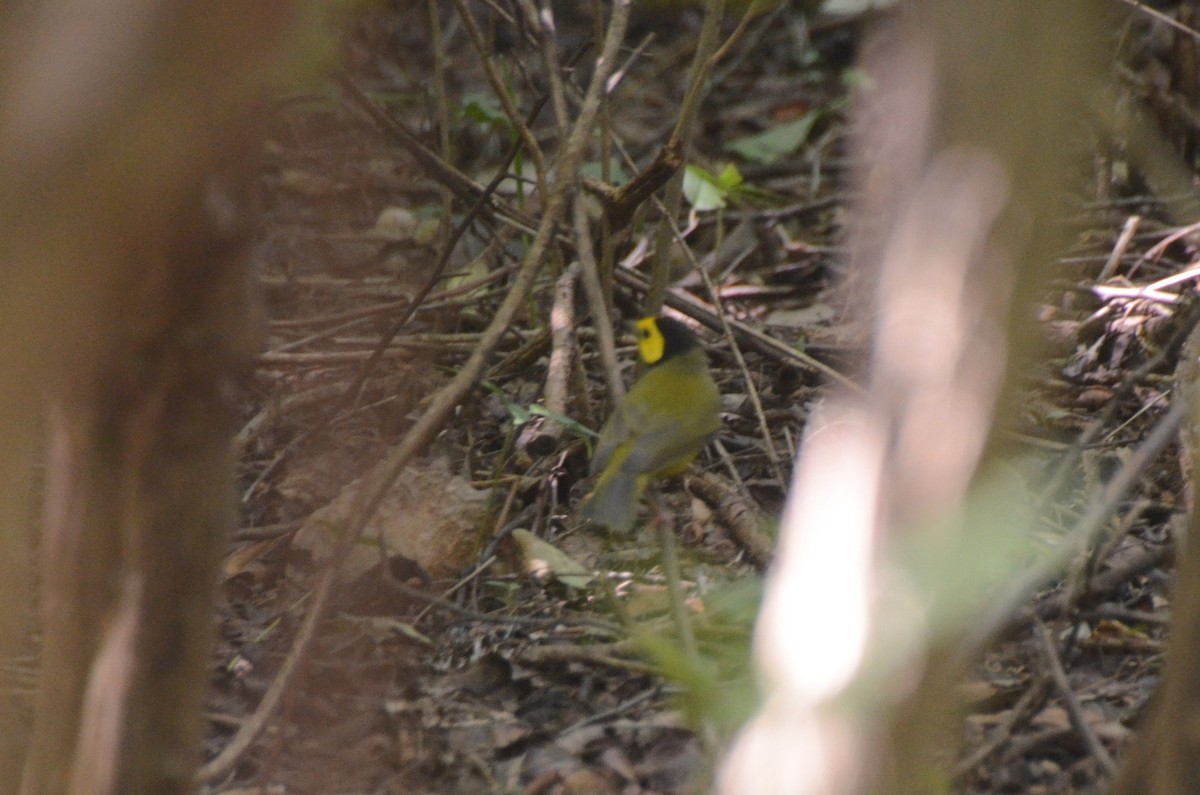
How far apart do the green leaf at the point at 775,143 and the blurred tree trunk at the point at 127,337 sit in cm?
534

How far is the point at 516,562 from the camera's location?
381 cm

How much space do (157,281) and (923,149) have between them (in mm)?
933

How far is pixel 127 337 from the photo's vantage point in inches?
64.9

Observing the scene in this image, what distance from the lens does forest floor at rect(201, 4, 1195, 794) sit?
2.90m

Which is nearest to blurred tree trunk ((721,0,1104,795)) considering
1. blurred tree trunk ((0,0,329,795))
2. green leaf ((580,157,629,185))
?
blurred tree trunk ((0,0,329,795))

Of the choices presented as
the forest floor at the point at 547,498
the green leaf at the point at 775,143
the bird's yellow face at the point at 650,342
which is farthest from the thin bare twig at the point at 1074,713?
the green leaf at the point at 775,143

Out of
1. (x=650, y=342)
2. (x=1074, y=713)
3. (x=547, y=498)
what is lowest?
(x=1074, y=713)

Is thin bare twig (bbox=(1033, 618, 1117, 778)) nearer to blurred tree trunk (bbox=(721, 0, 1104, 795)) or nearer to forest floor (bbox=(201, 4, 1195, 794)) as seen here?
forest floor (bbox=(201, 4, 1195, 794))

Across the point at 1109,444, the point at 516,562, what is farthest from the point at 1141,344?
the point at 516,562

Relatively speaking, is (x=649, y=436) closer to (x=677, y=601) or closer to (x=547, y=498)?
(x=547, y=498)

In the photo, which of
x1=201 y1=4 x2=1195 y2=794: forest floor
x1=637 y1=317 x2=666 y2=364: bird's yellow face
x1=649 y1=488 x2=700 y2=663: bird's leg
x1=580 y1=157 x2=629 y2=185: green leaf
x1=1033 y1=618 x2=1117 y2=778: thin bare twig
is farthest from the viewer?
x1=580 y1=157 x2=629 y2=185: green leaf

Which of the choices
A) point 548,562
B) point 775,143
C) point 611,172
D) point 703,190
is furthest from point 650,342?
point 775,143

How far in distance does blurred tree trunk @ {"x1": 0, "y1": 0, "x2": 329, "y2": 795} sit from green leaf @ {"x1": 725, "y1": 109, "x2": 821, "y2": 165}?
5.34 m

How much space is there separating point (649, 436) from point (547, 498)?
63cm
